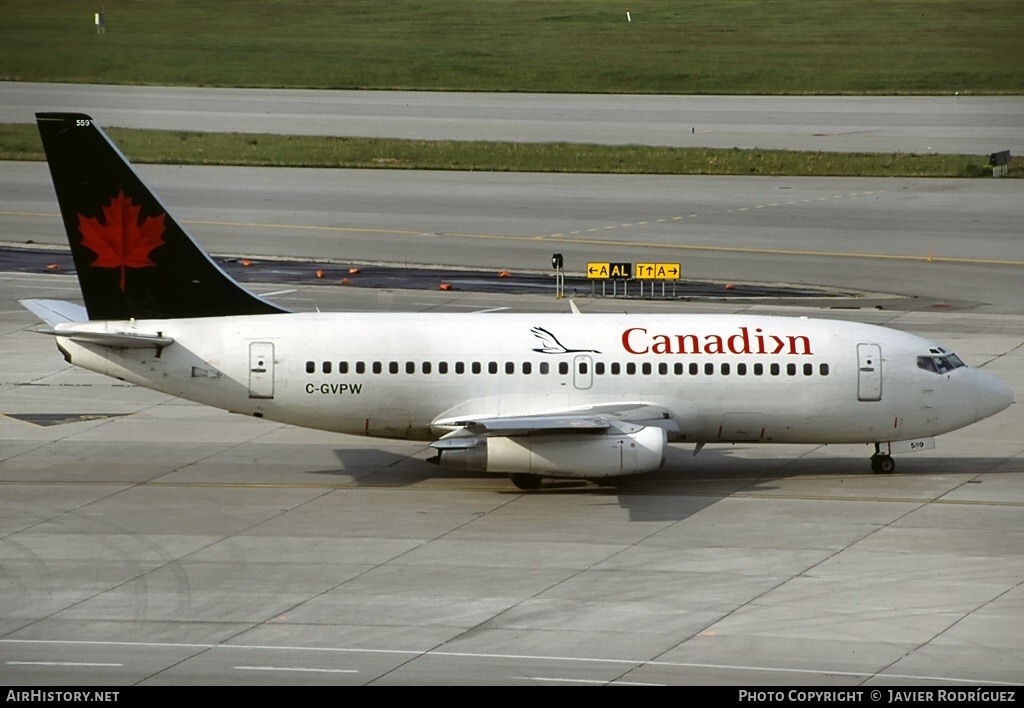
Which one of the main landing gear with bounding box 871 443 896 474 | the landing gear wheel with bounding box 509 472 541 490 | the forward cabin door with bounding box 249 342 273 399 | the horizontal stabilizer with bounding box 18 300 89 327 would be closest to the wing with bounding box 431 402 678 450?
the landing gear wheel with bounding box 509 472 541 490

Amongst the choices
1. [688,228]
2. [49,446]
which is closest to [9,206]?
[688,228]

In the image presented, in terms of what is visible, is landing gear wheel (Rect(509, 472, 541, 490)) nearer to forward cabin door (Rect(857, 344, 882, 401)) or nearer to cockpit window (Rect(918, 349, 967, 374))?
forward cabin door (Rect(857, 344, 882, 401))

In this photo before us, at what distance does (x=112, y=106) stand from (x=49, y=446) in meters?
68.0

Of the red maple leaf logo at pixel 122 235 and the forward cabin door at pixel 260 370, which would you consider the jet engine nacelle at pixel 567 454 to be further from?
the red maple leaf logo at pixel 122 235

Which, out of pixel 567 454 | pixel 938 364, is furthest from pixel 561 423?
pixel 938 364

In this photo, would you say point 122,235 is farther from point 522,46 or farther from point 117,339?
point 522,46

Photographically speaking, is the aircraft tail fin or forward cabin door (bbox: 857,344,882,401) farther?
forward cabin door (bbox: 857,344,882,401)

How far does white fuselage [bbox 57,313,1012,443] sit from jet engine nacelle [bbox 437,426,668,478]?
1.52 metres

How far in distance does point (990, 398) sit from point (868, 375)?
3.24m

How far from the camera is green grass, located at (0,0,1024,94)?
120750mm

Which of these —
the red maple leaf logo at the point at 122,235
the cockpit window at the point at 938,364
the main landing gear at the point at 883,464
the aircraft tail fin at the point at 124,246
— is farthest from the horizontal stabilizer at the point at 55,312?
the cockpit window at the point at 938,364

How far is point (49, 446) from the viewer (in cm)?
4216

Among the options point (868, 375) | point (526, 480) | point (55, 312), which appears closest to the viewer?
point (526, 480)

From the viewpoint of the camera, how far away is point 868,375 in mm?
38500
